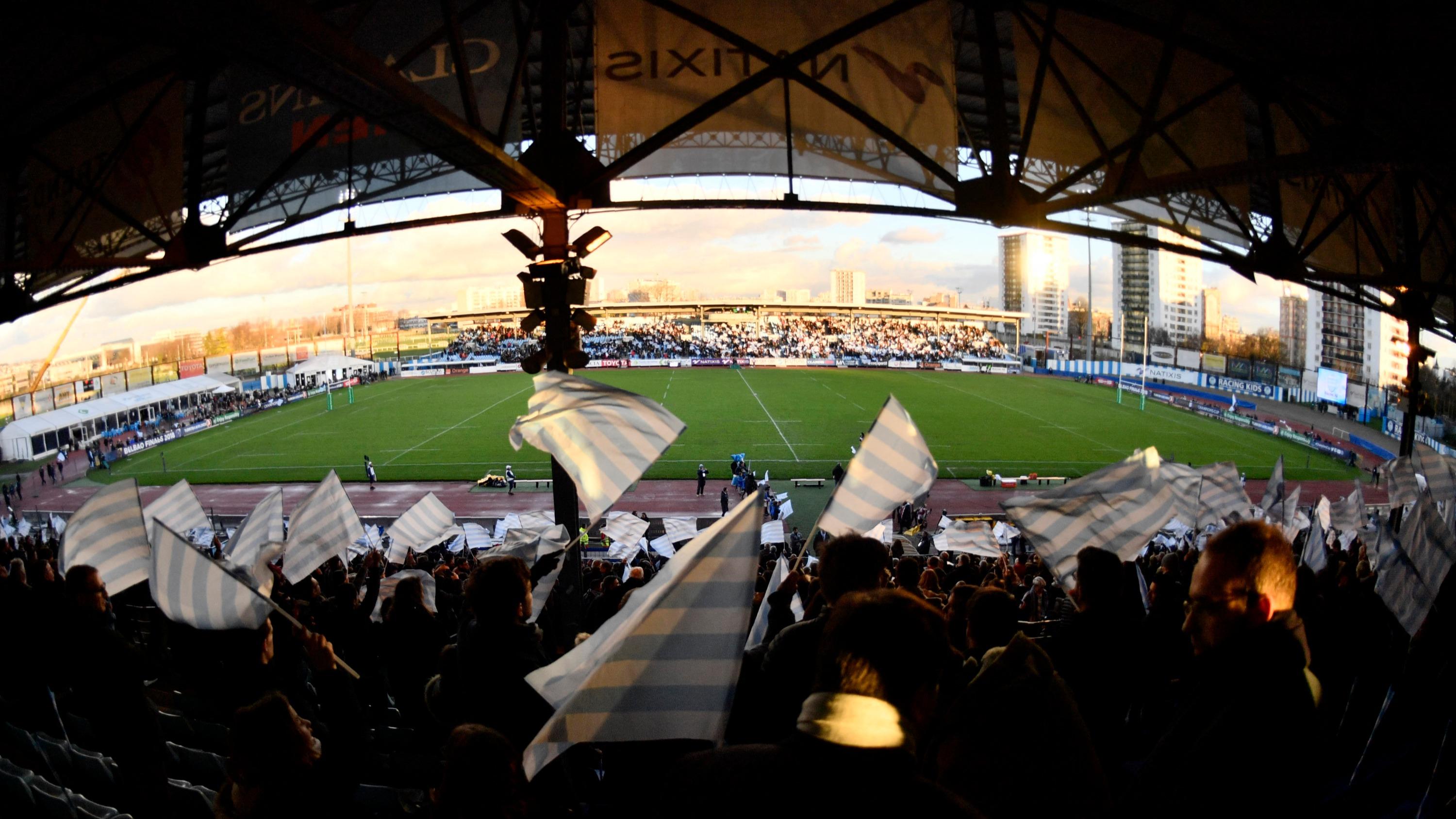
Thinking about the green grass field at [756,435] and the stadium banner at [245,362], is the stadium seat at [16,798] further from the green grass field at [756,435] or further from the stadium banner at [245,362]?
the stadium banner at [245,362]

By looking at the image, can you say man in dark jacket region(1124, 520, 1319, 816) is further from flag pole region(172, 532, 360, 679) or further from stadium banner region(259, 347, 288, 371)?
stadium banner region(259, 347, 288, 371)

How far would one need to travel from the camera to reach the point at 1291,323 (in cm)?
12094

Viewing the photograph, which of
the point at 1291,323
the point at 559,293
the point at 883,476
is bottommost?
the point at 883,476

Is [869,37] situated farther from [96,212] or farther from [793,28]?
[96,212]

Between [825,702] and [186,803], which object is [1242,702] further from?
[186,803]

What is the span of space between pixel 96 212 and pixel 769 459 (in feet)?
89.2

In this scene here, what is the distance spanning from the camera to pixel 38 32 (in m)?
7.33

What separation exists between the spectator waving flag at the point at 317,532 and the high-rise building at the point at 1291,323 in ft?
386

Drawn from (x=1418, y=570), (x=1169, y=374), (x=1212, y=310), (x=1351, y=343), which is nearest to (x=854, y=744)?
(x=1418, y=570)

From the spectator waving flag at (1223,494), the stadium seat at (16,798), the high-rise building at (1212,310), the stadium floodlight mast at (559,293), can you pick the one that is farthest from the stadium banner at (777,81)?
the high-rise building at (1212,310)

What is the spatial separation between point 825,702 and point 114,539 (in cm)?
625

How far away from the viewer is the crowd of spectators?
5.47ft

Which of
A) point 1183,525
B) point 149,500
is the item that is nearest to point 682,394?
point 149,500

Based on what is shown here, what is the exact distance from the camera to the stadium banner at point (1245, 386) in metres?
55.9
